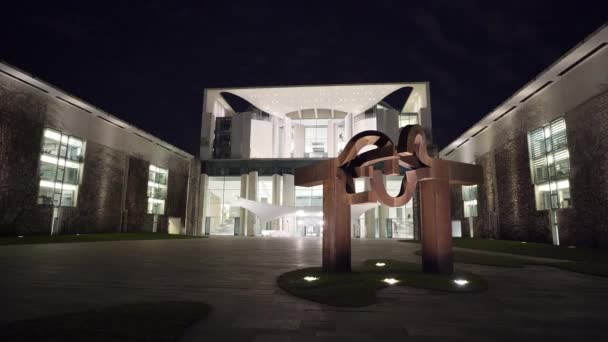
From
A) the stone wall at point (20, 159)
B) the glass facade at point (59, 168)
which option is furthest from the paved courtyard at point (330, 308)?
the glass facade at point (59, 168)

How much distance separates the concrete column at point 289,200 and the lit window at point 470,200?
15990mm

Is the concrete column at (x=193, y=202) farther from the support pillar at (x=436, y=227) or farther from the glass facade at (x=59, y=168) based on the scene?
the support pillar at (x=436, y=227)

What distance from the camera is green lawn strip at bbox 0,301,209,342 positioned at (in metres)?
2.67

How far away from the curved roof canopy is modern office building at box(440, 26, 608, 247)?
40.3 feet

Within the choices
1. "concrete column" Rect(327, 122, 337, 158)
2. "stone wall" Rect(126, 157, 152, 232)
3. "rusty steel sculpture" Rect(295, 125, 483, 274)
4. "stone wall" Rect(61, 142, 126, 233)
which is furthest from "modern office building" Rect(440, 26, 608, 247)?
"stone wall" Rect(61, 142, 126, 233)

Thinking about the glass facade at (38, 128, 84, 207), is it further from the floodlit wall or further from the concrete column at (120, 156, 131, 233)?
the floodlit wall

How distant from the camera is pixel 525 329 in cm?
304

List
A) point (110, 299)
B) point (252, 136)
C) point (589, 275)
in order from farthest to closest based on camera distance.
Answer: point (252, 136) → point (589, 275) → point (110, 299)

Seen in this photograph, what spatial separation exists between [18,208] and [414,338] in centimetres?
2325

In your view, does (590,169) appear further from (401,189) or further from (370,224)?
(370,224)

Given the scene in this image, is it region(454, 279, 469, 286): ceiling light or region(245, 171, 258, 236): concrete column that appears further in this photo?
region(245, 171, 258, 236): concrete column

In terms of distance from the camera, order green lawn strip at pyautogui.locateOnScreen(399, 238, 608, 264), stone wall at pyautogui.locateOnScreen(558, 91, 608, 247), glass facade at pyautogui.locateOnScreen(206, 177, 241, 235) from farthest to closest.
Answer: glass facade at pyautogui.locateOnScreen(206, 177, 241, 235)
stone wall at pyautogui.locateOnScreen(558, 91, 608, 247)
green lawn strip at pyautogui.locateOnScreen(399, 238, 608, 264)

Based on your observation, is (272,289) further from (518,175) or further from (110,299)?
(518,175)

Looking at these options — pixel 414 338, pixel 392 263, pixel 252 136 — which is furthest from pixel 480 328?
pixel 252 136
